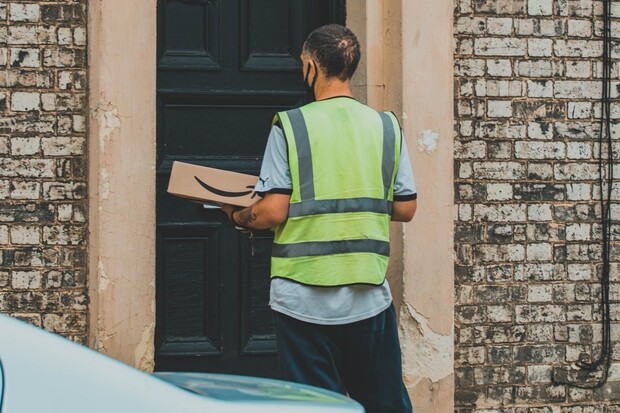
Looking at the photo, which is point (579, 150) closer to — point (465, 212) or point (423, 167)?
point (465, 212)

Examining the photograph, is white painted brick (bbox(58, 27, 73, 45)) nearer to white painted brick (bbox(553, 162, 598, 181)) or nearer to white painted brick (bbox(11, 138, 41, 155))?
white painted brick (bbox(11, 138, 41, 155))

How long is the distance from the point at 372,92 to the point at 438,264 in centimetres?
92

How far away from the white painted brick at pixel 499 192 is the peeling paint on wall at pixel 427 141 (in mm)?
432

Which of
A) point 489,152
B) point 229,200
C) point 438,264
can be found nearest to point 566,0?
point 489,152

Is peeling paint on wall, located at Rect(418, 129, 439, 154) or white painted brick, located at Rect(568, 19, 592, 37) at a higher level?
white painted brick, located at Rect(568, 19, 592, 37)

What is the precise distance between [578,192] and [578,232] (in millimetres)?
210

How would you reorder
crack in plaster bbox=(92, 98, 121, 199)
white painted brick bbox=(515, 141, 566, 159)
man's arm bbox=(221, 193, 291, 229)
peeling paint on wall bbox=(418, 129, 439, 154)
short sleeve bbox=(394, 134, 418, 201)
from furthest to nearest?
white painted brick bbox=(515, 141, 566, 159) < peeling paint on wall bbox=(418, 129, 439, 154) < crack in plaster bbox=(92, 98, 121, 199) < short sleeve bbox=(394, 134, 418, 201) < man's arm bbox=(221, 193, 291, 229)

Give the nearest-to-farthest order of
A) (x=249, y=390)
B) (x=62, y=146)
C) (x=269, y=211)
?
(x=249, y=390)
(x=269, y=211)
(x=62, y=146)

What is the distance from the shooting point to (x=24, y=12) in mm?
6141

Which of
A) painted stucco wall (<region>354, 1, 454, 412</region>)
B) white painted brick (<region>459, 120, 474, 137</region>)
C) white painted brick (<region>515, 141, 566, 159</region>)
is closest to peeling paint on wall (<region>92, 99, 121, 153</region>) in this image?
painted stucco wall (<region>354, 1, 454, 412</region>)

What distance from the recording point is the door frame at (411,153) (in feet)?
20.0

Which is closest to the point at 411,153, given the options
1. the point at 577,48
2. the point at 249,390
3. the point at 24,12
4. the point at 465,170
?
the point at 465,170

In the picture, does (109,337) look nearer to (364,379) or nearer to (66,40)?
(66,40)

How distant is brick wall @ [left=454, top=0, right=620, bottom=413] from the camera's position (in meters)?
6.63
